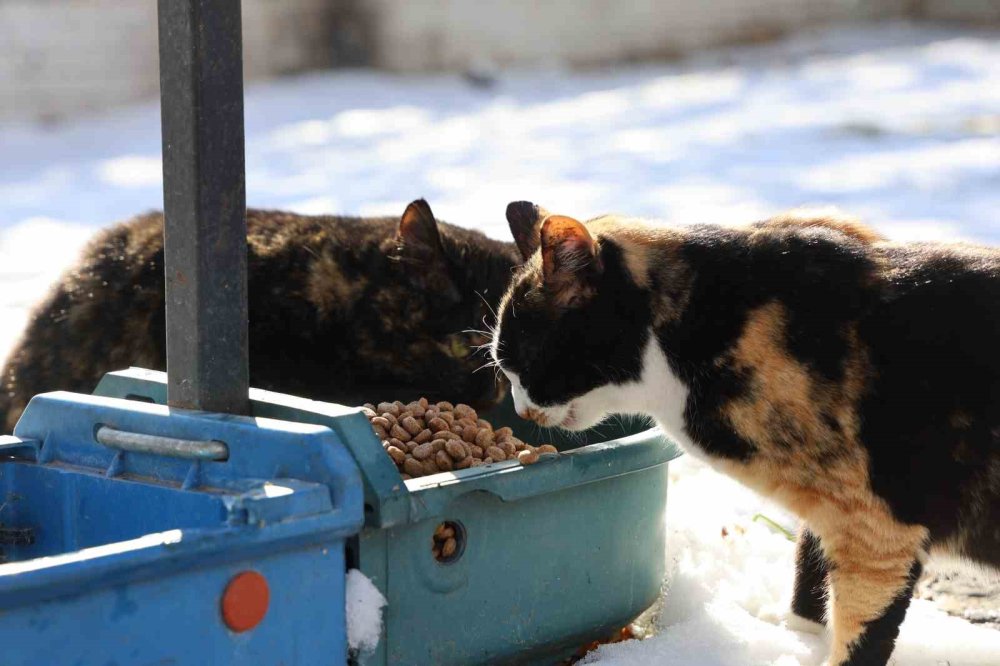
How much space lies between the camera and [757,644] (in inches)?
97.3

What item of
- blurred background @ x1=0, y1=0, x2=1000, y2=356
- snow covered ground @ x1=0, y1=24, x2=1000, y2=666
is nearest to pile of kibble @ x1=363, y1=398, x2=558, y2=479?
snow covered ground @ x1=0, y1=24, x2=1000, y2=666

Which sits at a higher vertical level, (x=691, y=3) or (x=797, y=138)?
(x=691, y=3)

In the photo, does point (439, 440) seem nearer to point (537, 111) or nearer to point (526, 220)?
point (526, 220)

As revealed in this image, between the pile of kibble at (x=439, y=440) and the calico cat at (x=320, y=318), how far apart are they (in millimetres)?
520

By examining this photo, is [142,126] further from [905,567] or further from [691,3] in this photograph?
[905,567]

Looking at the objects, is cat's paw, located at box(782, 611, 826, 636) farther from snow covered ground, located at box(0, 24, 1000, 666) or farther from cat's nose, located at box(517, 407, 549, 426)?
cat's nose, located at box(517, 407, 549, 426)

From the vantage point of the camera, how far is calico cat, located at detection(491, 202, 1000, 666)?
2.20m

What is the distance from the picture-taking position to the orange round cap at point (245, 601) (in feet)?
5.79

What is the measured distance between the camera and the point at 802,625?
2615mm

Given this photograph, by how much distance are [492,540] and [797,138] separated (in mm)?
6405

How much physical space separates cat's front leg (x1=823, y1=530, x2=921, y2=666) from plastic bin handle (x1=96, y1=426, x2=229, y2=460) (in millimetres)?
1139

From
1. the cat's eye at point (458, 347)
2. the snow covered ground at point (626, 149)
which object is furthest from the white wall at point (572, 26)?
the cat's eye at point (458, 347)

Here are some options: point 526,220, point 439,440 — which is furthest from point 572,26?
point 439,440

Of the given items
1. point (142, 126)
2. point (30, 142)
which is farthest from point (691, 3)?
point (30, 142)
